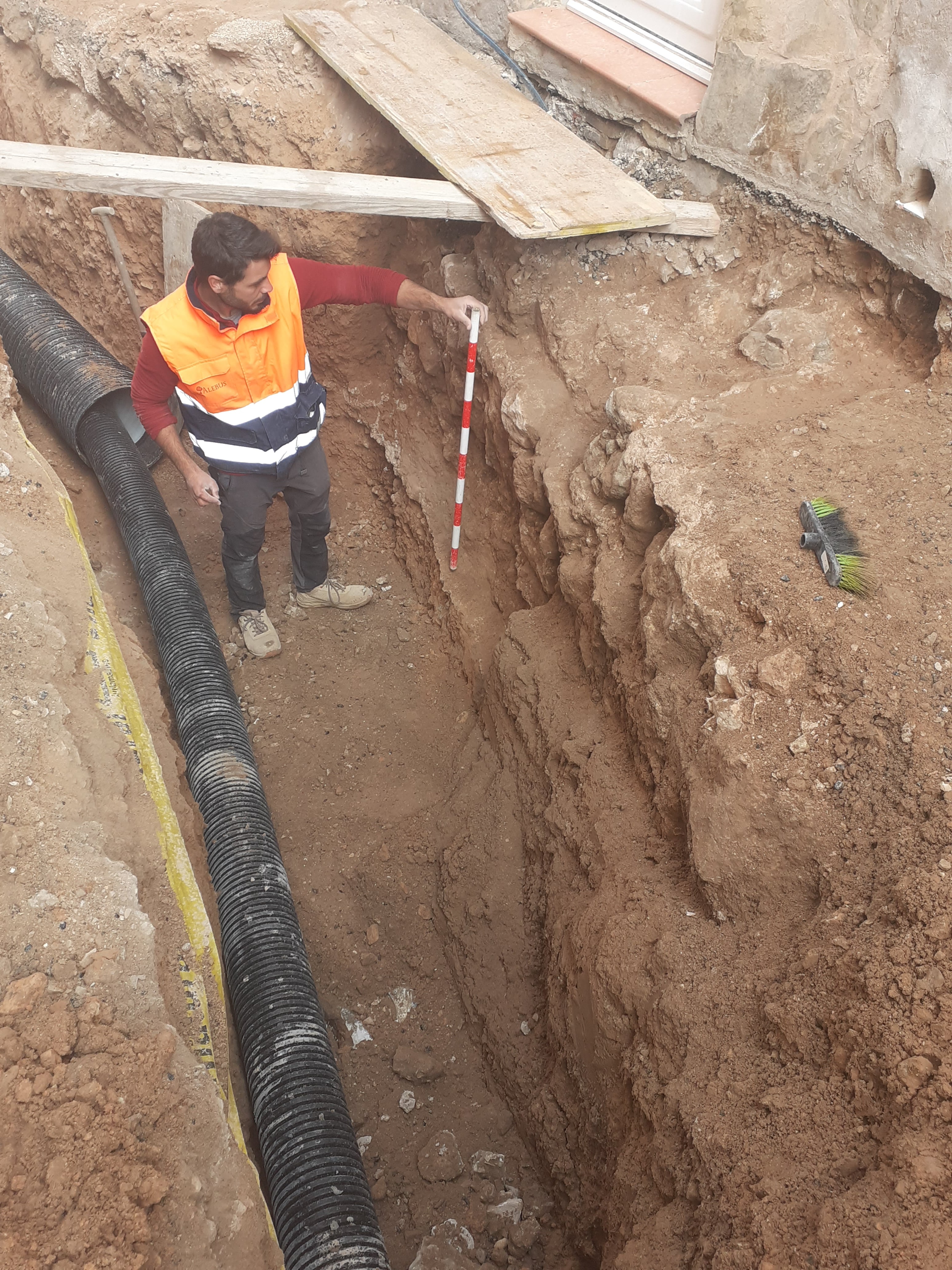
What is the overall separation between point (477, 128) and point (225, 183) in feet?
4.12

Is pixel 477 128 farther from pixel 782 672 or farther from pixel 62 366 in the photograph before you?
pixel 782 672

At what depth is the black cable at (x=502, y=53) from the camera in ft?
13.3

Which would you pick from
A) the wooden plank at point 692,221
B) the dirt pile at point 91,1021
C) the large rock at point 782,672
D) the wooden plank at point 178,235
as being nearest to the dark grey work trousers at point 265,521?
the dirt pile at point 91,1021

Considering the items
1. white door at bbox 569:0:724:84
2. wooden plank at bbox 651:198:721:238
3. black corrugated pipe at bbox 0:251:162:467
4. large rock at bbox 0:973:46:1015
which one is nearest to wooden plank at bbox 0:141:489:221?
wooden plank at bbox 651:198:721:238

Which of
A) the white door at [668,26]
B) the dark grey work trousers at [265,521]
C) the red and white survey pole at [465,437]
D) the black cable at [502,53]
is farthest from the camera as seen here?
the black cable at [502,53]

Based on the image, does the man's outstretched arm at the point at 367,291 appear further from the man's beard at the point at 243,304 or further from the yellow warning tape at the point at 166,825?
the yellow warning tape at the point at 166,825

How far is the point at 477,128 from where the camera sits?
3.80 meters

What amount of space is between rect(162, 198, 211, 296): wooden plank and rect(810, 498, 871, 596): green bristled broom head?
3.45 metres

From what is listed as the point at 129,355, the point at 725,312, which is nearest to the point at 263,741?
the point at 725,312

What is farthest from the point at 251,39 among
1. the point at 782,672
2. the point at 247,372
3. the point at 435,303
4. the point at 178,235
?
the point at 782,672

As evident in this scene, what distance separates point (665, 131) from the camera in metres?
3.65

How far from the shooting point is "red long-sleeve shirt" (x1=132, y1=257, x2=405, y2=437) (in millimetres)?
3279

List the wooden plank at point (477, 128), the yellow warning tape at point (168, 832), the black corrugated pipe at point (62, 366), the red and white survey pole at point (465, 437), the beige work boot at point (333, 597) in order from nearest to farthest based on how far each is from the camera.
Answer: the yellow warning tape at point (168, 832) < the wooden plank at point (477, 128) < the red and white survey pole at point (465, 437) < the beige work boot at point (333, 597) < the black corrugated pipe at point (62, 366)

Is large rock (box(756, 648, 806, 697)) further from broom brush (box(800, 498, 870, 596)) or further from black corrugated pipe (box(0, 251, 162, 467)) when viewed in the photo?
black corrugated pipe (box(0, 251, 162, 467))
